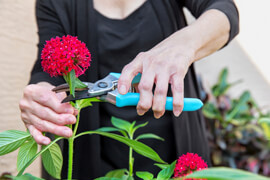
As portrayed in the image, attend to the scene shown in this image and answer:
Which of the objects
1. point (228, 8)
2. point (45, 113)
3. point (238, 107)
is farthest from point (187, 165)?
point (238, 107)

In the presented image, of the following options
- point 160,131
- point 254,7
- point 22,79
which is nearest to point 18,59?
point 22,79

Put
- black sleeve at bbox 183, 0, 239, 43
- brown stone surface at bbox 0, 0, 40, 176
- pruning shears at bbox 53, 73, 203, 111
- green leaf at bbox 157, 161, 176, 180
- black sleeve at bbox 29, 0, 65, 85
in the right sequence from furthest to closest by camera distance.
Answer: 1. brown stone surface at bbox 0, 0, 40, 176
2. black sleeve at bbox 29, 0, 65, 85
3. black sleeve at bbox 183, 0, 239, 43
4. pruning shears at bbox 53, 73, 203, 111
5. green leaf at bbox 157, 161, 176, 180

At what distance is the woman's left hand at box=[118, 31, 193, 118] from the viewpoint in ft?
1.25

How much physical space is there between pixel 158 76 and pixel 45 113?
0.60 feet

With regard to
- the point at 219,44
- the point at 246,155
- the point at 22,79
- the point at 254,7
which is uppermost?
the point at 254,7

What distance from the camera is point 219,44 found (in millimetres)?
590

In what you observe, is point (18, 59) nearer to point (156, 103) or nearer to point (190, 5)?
point (190, 5)

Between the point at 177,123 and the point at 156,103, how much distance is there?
0.42 metres

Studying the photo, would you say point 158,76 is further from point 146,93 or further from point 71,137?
point 71,137

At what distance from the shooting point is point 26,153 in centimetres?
37

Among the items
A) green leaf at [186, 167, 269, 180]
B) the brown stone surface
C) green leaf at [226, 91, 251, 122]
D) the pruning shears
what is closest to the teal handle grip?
the pruning shears

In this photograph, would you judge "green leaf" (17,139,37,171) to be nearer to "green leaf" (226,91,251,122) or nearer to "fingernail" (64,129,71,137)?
"fingernail" (64,129,71,137)

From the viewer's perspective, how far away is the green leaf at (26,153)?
14.4 inches

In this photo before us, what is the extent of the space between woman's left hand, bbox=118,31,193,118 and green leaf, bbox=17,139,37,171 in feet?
0.46
